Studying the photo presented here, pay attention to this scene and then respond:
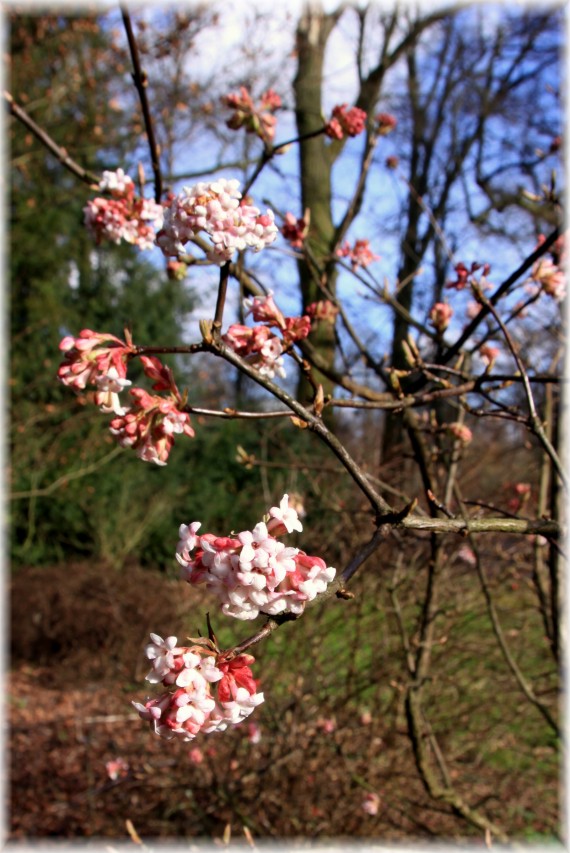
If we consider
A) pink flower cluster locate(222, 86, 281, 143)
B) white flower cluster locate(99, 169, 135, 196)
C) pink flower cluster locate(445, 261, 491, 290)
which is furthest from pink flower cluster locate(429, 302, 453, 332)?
white flower cluster locate(99, 169, 135, 196)

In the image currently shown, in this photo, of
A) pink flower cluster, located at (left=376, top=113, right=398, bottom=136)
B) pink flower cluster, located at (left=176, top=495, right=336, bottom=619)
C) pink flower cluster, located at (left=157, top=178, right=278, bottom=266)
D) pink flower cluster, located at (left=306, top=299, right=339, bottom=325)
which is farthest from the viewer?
pink flower cluster, located at (left=376, top=113, right=398, bottom=136)

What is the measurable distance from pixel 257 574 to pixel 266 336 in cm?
55

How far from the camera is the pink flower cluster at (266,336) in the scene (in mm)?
1331

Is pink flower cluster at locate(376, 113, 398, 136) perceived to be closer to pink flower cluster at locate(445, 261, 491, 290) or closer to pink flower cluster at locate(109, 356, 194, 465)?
pink flower cluster at locate(445, 261, 491, 290)

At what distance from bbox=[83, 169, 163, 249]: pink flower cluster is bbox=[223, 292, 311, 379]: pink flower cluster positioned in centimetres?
71

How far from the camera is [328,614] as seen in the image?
406cm

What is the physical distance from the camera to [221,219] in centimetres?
120

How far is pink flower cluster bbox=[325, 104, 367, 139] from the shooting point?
8.97 feet

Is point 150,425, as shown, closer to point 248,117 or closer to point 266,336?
point 266,336

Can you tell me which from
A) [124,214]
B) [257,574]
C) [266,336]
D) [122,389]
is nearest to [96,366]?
[122,389]

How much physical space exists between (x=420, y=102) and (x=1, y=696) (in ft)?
37.4

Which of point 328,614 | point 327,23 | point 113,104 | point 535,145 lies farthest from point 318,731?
point 535,145

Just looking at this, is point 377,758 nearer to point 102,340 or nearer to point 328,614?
point 328,614

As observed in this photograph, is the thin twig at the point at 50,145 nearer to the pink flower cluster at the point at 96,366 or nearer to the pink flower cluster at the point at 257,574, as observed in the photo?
the pink flower cluster at the point at 96,366
